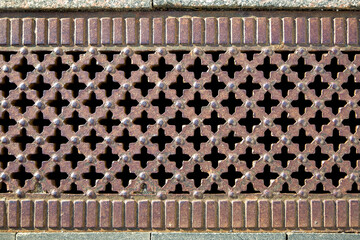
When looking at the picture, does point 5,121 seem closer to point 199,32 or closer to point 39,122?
point 39,122

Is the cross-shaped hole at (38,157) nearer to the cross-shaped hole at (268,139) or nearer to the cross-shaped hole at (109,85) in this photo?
the cross-shaped hole at (109,85)

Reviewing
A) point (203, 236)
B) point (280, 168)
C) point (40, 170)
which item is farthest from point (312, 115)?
point (40, 170)

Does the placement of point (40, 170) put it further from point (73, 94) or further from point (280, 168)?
point (280, 168)

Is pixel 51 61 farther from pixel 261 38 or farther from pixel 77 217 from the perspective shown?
pixel 261 38

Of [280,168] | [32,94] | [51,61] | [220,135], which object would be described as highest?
[51,61]

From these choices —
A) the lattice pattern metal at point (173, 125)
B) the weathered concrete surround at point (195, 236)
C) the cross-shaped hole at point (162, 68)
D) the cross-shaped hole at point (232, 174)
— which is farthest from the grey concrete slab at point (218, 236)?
the cross-shaped hole at point (162, 68)

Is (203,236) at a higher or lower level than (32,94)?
lower

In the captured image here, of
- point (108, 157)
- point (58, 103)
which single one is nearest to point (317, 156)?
point (108, 157)
